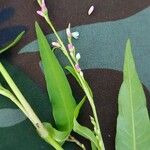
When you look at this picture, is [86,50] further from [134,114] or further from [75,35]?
[134,114]

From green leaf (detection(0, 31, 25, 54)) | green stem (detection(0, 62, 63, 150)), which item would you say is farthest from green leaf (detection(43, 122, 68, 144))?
green leaf (detection(0, 31, 25, 54))

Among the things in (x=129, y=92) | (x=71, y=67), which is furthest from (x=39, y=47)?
(x=129, y=92)

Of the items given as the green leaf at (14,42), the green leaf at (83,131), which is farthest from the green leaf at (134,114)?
the green leaf at (14,42)

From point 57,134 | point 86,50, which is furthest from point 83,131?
point 86,50

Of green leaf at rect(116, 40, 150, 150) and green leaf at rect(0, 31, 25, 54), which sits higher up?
green leaf at rect(0, 31, 25, 54)

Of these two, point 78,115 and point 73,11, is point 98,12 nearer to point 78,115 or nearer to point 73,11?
point 73,11

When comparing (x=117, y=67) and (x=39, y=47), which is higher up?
(x=39, y=47)

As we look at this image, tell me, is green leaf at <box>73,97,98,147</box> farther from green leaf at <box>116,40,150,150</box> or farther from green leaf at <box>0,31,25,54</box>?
green leaf at <box>0,31,25,54</box>
